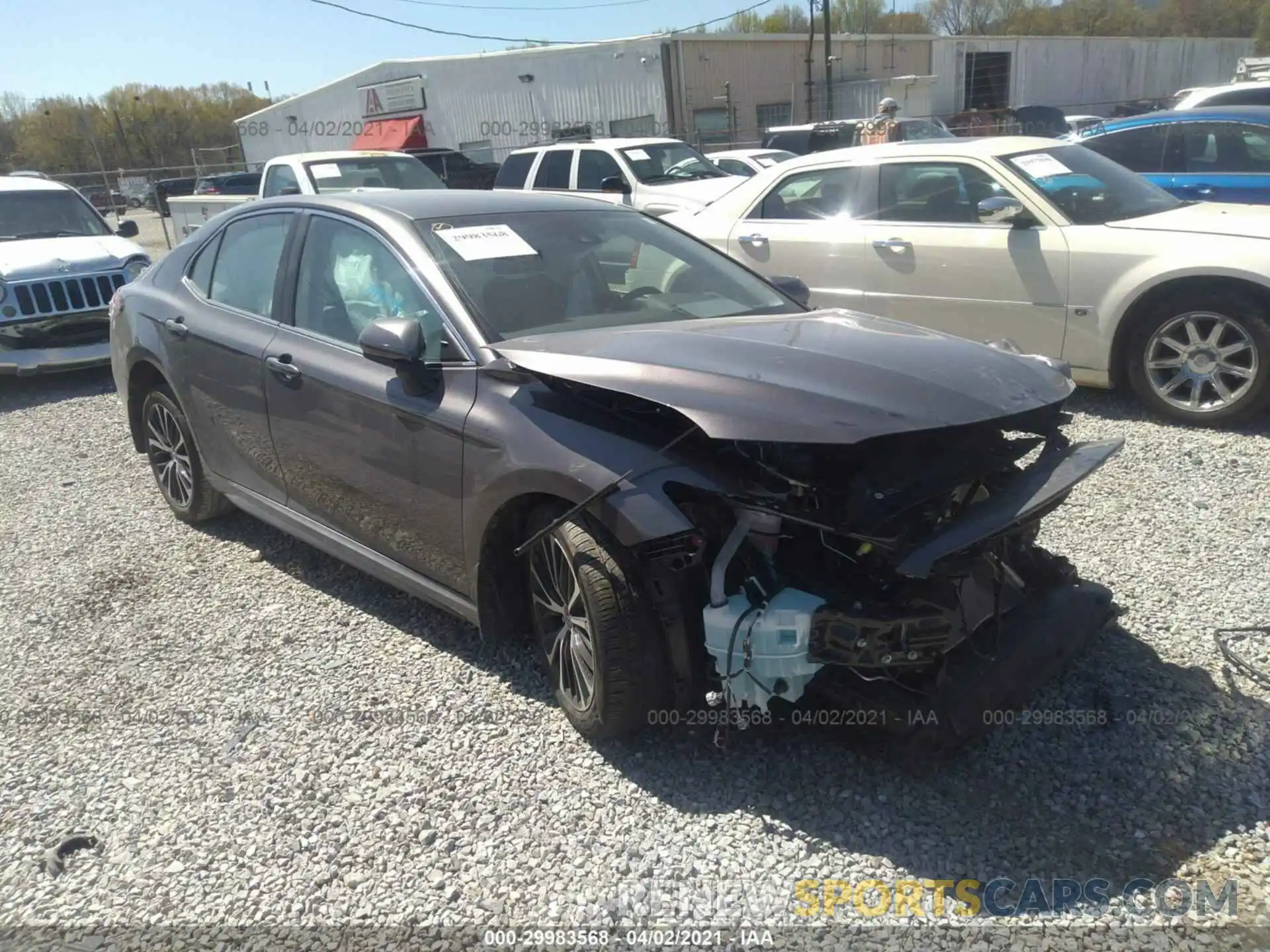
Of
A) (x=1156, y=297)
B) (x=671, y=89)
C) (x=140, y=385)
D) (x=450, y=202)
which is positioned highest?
(x=671, y=89)

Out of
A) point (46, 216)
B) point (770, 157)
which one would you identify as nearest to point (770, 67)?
point (770, 157)

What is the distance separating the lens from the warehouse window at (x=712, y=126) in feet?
92.0

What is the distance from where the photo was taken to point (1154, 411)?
5.79 meters

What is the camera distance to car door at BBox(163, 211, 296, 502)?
410 centimetres

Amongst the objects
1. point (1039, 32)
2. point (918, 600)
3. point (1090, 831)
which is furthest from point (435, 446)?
point (1039, 32)

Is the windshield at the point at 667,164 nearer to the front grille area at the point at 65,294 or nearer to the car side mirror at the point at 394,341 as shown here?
the front grille area at the point at 65,294

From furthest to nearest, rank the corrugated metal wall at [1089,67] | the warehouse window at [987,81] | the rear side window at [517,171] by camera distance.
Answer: the warehouse window at [987,81] < the corrugated metal wall at [1089,67] < the rear side window at [517,171]

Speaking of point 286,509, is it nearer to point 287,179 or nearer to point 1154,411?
point 1154,411

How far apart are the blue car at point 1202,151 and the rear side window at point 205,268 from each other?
758cm

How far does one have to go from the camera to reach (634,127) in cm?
2822

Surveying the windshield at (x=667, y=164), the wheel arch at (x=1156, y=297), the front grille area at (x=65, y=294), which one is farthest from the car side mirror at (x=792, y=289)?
the windshield at (x=667, y=164)

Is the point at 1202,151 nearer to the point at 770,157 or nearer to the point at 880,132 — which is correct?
the point at 880,132

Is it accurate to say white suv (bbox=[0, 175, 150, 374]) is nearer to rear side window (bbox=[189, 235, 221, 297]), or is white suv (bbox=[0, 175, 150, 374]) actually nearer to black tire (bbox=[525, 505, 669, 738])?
rear side window (bbox=[189, 235, 221, 297])

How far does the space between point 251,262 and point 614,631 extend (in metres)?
2.72
